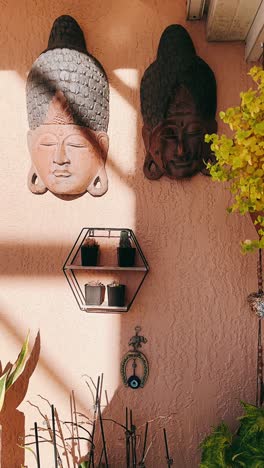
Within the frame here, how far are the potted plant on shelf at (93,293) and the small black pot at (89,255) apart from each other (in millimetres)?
111

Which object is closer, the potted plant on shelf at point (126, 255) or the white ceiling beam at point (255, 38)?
the white ceiling beam at point (255, 38)

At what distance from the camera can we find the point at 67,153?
7.78 ft

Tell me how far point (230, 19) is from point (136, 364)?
180 cm

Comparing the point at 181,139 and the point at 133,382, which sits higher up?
the point at 181,139

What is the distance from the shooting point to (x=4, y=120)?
2.46m

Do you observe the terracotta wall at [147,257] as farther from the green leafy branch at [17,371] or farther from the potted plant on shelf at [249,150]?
the potted plant on shelf at [249,150]

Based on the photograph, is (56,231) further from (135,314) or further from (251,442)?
(251,442)

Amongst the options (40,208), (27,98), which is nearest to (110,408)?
(40,208)

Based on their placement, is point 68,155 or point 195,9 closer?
point 195,9

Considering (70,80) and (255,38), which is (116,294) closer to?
(70,80)

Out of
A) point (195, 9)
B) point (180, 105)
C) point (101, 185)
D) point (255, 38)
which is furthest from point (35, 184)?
point (255, 38)

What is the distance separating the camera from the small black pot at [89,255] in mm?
2305

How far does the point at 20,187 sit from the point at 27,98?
483 mm

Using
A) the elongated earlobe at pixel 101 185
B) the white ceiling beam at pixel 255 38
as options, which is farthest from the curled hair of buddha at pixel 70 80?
the white ceiling beam at pixel 255 38
